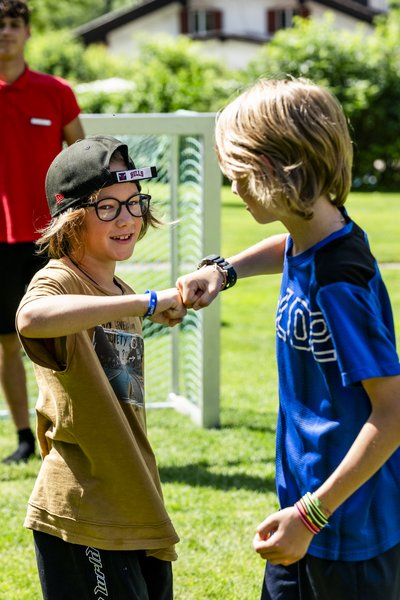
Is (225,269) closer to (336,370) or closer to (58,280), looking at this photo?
(58,280)

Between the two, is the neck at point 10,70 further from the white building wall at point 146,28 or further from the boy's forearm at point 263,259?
the white building wall at point 146,28

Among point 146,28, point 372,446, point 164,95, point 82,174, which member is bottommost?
point 164,95

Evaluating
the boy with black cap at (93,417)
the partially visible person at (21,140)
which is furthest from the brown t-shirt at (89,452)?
the partially visible person at (21,140)

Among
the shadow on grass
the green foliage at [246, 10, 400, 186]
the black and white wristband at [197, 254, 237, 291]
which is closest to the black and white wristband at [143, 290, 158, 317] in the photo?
the black and white wristband at [197, 254, 237, 291]

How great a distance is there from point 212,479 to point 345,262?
10.5 feet

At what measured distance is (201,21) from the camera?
5253cm

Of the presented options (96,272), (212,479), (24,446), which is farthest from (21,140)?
(96,272)

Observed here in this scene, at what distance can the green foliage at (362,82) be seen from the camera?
2653 centimetres

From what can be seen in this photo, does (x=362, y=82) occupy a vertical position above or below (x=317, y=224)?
below

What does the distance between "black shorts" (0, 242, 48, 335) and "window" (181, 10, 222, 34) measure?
160ft

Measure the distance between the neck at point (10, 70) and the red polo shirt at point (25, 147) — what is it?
3 cm

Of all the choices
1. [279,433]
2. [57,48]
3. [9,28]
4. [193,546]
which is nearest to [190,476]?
[193,546]

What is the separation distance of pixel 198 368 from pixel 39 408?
3.61 metres

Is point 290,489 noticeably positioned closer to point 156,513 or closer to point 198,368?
point 156,513
